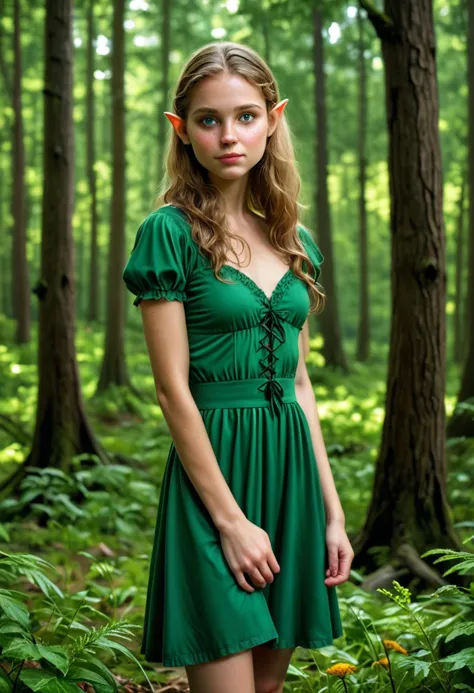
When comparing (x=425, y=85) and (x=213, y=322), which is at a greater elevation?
(x=425, y=85)

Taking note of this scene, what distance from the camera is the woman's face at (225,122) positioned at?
2434 millimetres

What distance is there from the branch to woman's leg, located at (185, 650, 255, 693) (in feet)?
12.9

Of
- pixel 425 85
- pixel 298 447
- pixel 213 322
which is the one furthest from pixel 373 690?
pixel 425 85

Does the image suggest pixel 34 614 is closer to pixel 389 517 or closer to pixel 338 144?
pixel 389 517

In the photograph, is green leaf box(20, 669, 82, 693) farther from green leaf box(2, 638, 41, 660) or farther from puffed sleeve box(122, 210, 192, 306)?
puffed sleeve box(122, 210, 192, 306)

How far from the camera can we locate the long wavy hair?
245 cm

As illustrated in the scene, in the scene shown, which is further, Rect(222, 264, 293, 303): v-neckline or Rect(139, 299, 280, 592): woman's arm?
Rect(222, 264, 293, 303): v-neckline

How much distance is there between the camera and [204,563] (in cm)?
229

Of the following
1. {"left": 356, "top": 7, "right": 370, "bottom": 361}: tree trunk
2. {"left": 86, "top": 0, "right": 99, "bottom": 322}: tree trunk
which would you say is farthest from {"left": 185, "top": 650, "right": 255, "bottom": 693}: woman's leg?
{"left": 356, "top": 7, "right": 370, "bottom": 361}: tree trunk

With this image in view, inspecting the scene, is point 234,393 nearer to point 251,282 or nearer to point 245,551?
point 251,282

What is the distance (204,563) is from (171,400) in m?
0.45

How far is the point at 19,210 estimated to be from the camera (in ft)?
54.5

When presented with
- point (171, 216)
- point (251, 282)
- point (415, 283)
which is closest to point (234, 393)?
point (251, 282)

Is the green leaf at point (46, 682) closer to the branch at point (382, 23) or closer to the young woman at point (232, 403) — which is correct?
the young woman at point (232, 403)
